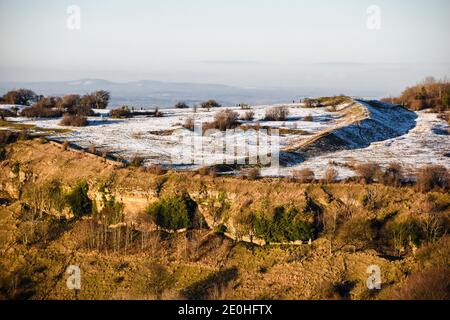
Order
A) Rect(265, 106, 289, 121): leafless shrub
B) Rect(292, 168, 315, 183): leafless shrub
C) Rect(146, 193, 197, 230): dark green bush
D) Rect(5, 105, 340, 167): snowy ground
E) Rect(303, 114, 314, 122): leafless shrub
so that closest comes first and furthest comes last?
Rect(146, 193, 197, 230): dark green bush → Rect(292, 168, 315, 183): leafless shrub → Rect(5, 105, 340, 167): snowy ground → Rect(303, 114, 314, 122): leafless shrub → Rect(265, 106, 289, 121): leafless shrub

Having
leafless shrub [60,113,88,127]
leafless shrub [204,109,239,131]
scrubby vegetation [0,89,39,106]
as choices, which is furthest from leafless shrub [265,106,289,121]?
scrubby vegetation [0,89,39,106]

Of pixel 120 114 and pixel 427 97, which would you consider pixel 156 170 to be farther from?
pixel 427 97

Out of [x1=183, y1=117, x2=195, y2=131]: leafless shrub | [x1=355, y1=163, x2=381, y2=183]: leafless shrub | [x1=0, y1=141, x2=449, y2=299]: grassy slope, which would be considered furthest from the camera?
[x1=183, y1=117, x2=195, y2=131]: leafless shrub

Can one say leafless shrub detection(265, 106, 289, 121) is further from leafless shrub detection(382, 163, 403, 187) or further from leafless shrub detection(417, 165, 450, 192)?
leafless shrub detection(417, 165, 450, 192)

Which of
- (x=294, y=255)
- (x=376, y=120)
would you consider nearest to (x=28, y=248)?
(x=294, y=255)

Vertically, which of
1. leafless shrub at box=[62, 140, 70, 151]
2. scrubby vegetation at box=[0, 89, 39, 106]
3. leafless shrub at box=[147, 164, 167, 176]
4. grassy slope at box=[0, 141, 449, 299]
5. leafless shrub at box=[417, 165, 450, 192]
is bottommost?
grassy slope at box=[0, 141, 449, 299]

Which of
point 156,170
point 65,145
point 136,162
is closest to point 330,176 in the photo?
point 156,170
